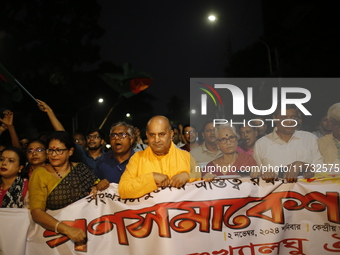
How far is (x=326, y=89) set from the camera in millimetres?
11297

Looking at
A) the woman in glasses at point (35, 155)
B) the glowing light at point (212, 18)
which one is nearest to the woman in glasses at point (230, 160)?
the woman in glasses at point (35, 155)

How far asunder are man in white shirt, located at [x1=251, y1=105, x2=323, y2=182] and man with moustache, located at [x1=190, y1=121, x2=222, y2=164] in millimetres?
809

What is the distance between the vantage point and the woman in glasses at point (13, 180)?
4027 millimetres

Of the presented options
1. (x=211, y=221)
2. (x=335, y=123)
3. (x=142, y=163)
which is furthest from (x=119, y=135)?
(x=335, y=123)

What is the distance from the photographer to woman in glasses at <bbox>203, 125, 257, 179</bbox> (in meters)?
4.64

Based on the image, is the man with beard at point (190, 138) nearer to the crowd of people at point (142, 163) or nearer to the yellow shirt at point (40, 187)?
the crowd of people at point (142, 163)

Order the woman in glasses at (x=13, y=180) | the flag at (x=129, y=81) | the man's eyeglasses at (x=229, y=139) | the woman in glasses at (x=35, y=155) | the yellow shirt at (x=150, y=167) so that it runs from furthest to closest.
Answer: the flag at (x=129, y=81), the man's eyeglasses at (x=229, y=139), the woman in glasses at (x=35, y=155), the woman in glasses at (x=13, y=180), the yellow shirt at (x=150, y=167)

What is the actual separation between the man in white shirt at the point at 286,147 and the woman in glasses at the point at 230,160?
0.31m

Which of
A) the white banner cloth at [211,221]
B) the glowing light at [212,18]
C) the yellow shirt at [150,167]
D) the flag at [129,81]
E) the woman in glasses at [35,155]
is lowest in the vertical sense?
the white banner cloth at [211,221]

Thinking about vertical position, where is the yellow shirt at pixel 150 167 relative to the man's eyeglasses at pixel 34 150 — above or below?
below

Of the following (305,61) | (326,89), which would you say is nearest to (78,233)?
(326,89)

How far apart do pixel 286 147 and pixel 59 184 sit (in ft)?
10.0

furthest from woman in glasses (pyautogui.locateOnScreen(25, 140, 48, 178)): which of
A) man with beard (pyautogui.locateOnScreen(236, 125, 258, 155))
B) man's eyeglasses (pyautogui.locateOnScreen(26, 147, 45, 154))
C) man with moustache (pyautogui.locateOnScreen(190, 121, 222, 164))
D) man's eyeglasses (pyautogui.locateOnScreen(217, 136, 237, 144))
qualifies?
man with beard (pyautogui.locateOnScreen(236, 125, 258, 155))

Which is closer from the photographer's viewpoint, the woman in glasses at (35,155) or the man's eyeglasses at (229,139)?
the woman in glasses at (35,155)
